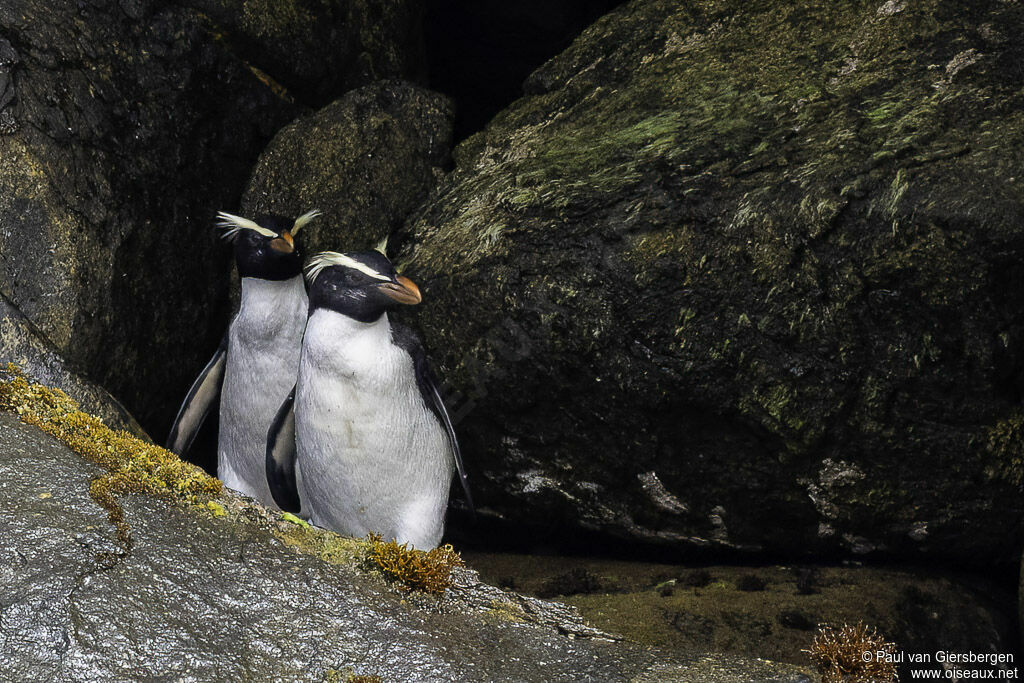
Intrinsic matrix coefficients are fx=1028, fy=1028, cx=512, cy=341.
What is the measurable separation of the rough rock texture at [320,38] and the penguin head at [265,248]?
1444 mm

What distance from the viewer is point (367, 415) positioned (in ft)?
16.5

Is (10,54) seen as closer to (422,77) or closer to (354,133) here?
(354,133)

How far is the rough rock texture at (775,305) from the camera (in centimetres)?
488

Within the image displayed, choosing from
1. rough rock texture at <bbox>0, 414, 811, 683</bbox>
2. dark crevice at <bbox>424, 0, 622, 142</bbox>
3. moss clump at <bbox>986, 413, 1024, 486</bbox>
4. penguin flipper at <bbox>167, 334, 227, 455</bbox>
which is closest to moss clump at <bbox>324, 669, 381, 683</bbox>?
rough rock texture at <bbox>0, 414, 811, 683</bbox>

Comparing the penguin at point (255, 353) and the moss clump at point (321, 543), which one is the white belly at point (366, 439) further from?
the moss clump at point (321, 543)

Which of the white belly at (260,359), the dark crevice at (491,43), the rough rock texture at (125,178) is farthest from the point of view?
the dark crevice at (491,43)

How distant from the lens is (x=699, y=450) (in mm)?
5199

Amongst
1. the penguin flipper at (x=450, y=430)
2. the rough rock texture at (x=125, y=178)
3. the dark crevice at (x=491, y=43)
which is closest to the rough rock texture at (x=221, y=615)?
the penguin flipper at (x=450, y=430)

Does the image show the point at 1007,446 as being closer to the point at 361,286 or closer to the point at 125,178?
the point at 361,286

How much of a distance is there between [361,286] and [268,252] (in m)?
1.11

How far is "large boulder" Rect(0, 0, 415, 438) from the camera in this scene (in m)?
5.43

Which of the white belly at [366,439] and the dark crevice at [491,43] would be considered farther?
the dark crevice at [491,43]

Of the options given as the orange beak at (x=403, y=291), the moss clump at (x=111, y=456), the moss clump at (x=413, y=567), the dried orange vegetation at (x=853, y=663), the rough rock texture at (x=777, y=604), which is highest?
the orange beak at (x=403, y=291)

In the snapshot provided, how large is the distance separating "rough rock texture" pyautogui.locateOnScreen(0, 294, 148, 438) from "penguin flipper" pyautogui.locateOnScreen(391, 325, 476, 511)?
153 cm
